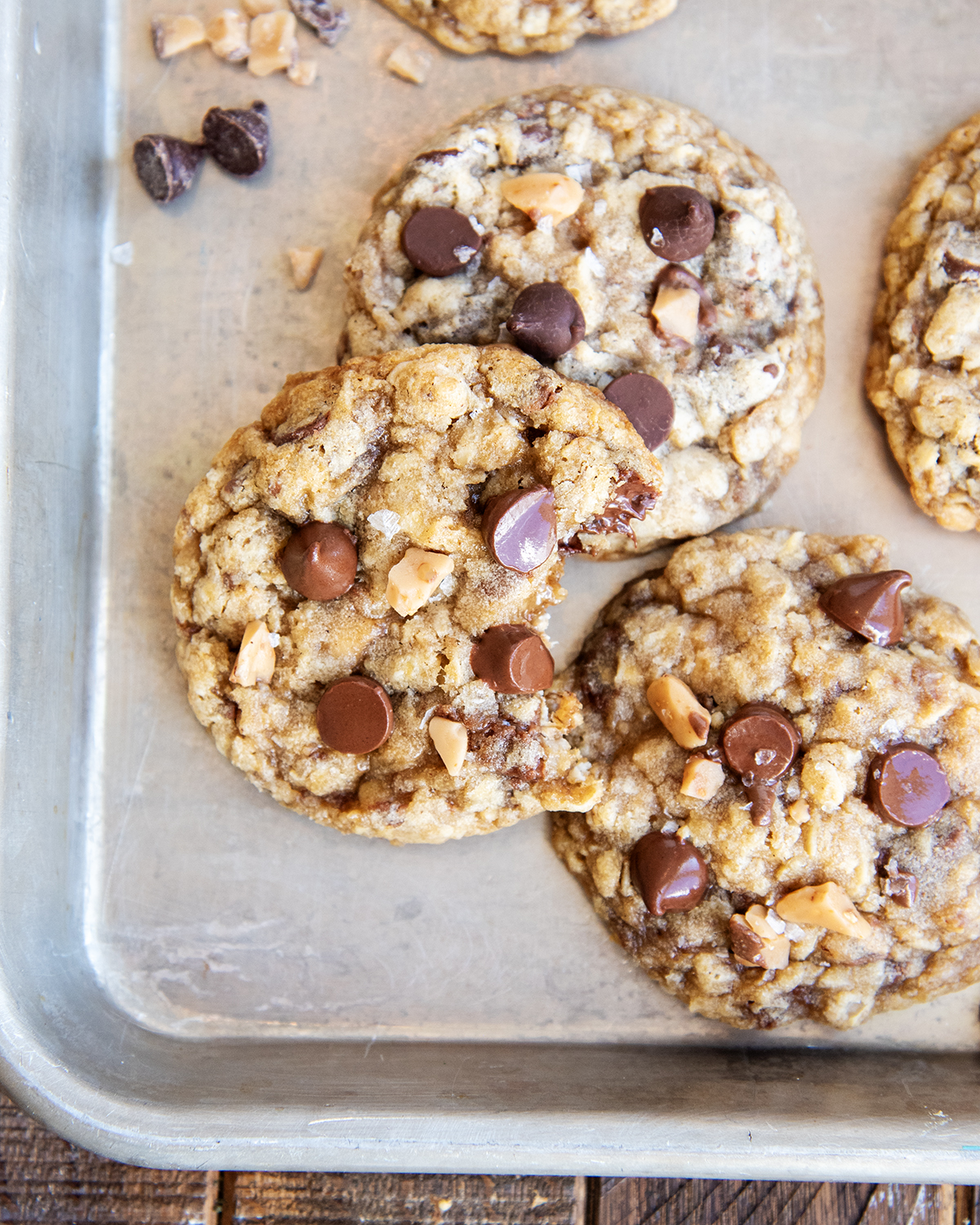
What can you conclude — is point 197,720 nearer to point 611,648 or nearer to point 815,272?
point 611,648

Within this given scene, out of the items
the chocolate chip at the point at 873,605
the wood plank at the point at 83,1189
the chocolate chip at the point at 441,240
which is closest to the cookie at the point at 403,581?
the chocolate chip at the point at 441,240

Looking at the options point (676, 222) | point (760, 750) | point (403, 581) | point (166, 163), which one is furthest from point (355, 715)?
point (166, 163)

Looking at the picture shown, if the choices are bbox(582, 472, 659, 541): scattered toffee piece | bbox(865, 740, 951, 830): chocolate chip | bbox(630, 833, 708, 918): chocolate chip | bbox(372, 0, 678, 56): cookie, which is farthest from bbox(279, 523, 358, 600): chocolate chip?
bbox(372, 0, 678, 56): cookie

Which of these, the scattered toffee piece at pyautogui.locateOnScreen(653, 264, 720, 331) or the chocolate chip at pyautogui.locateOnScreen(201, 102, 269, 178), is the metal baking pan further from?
the scattered toffee piece at pyautogui.locateOnScreen(653, 264, 720, 331)

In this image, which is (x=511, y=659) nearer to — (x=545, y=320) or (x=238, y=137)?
(x=545, y=320)

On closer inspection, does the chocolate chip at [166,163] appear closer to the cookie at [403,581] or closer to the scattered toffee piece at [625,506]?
the cookie at [403,581]

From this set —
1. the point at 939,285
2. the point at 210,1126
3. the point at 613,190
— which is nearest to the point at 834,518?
the point at 939,285
